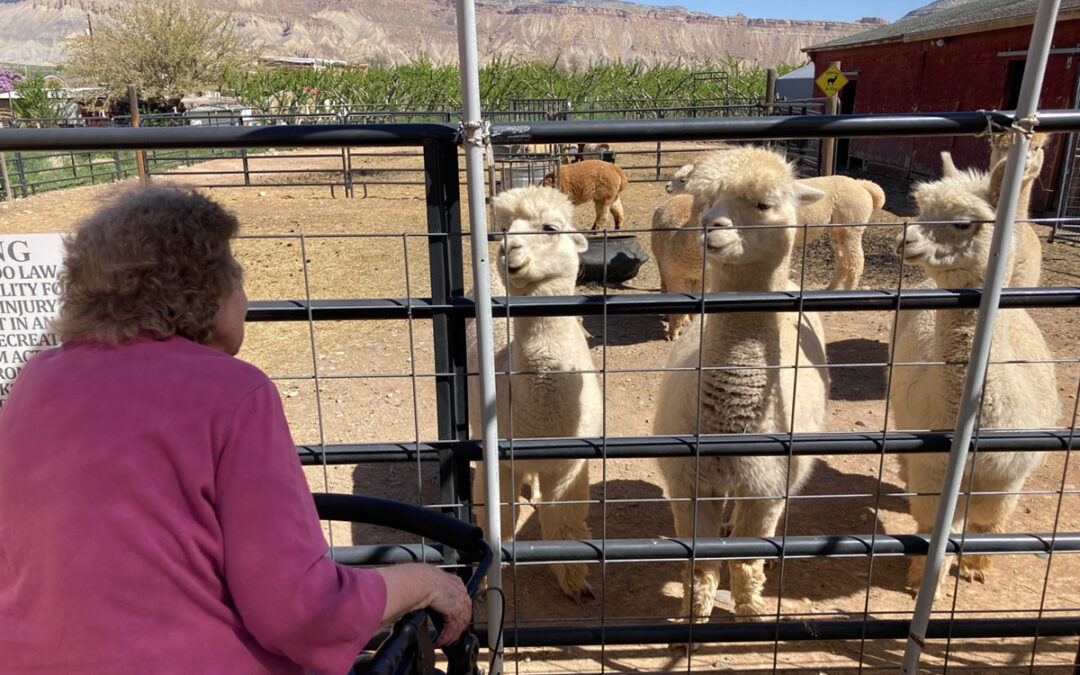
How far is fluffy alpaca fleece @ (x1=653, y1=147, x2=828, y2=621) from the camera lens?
8.92 feet

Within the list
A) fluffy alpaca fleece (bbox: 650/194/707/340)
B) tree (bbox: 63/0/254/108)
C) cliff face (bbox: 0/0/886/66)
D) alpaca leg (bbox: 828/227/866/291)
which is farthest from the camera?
cliff face (bbox: 0/0/886/66)

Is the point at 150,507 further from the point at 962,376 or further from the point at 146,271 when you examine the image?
the point at 962,376

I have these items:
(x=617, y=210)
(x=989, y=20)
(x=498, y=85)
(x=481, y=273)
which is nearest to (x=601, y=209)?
(x=617, y=210)

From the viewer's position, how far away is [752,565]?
9.55 ft

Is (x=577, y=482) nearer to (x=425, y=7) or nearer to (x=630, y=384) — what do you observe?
(x=630, y=384)

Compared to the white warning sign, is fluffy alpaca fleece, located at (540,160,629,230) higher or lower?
lower

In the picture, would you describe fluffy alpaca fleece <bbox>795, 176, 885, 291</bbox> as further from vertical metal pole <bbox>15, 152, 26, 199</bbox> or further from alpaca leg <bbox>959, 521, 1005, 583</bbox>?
vertical metal pole <bbox>15, 152, 26, 199</bbox>

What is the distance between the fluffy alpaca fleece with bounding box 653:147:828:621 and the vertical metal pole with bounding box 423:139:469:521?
90 centimetres

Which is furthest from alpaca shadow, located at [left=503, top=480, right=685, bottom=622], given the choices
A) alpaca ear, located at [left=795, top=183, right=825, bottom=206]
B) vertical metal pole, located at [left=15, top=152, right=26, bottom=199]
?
vertical metal pole, located at [left=15, top=152, right=26, bottom=199]

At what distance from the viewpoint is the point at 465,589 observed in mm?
1463

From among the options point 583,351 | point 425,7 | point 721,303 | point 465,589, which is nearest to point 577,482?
point 583,351

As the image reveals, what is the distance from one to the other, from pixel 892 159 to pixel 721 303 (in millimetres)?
17102

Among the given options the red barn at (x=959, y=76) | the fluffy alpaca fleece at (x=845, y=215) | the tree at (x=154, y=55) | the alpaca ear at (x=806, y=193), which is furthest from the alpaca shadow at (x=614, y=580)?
the tree at (x=154, y=55)

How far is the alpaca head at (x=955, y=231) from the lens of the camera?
2910 millimetres
